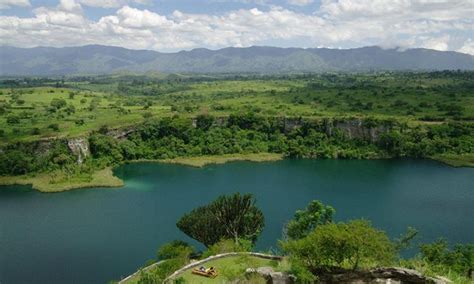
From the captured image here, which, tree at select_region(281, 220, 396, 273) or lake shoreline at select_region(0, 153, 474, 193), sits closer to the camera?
tree at select_region(281, 220, 396, 273)

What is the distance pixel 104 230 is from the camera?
41188mm

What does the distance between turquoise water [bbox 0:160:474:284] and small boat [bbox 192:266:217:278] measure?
518 inches

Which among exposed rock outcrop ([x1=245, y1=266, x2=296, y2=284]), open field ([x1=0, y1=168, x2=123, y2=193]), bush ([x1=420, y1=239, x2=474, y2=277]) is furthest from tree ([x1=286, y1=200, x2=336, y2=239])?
open field ([x1=0, y1=168, x2=123, y2=193])

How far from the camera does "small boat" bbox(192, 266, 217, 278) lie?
20902mm

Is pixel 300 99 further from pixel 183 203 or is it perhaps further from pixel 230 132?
pixel 183 203

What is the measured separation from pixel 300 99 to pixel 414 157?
35.5 m

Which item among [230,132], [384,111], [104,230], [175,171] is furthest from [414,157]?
[104,230]

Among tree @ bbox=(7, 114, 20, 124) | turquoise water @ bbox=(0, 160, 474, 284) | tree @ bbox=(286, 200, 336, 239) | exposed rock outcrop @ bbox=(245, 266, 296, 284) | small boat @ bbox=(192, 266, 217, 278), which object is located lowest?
turquoise water @ bbox=(0, 160, 474, 284)

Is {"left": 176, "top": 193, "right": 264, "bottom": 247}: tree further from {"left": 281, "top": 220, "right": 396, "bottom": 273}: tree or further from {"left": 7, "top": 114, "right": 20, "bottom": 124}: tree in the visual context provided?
{"left": 7, "top": 114, "right": 20, "bottom": 124}: tree

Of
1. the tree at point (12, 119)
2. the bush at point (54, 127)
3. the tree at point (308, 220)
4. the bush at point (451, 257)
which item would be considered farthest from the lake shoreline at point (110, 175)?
the bush at point (451, 257)

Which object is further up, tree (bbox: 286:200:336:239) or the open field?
tree (bbox: 286:200:336:239)

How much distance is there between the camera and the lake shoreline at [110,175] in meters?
56.2

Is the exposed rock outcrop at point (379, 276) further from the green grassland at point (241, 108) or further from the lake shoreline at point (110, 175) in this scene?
the green grassland at point (241, 108)

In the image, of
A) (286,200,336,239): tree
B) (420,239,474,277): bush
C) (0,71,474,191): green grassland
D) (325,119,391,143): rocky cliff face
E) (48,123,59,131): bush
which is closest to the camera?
(420,239,474,277): bush
